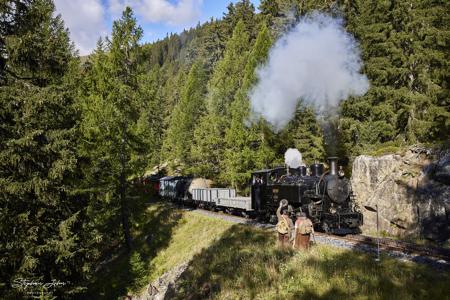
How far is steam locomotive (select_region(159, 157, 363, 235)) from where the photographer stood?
1655cm

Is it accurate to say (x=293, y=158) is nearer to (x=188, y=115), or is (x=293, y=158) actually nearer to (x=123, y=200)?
(x=123, y=200)

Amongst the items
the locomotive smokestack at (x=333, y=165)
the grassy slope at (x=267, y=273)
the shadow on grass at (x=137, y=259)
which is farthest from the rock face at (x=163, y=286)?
the locomotive smokestack at (x=333, y=165)

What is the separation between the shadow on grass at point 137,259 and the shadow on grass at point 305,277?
415 centimetres

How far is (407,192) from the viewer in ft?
62.8

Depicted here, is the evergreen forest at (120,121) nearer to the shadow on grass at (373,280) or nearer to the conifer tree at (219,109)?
the conifer tree at (219,109)

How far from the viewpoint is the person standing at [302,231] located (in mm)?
12945

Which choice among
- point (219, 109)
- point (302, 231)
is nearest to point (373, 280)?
point (302, 231)

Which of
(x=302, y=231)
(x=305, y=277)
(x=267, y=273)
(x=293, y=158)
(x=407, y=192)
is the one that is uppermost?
(x=293, y=158)

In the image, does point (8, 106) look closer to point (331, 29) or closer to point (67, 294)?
point (67, 294)

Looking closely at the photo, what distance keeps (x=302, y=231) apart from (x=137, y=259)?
9.36m

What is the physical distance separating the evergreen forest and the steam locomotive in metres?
6.50

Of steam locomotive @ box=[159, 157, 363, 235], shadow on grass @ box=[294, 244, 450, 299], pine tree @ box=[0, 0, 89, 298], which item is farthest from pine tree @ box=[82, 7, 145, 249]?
shadow on grass @ box=[294, 244, 450, 299]

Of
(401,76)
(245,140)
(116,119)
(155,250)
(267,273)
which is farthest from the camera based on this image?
(245,140)

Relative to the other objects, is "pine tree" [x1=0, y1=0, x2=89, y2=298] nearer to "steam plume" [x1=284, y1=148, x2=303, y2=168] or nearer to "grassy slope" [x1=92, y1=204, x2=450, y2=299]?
"grassy slope" [x1=92, y1=204, x2=450, y2=299]
